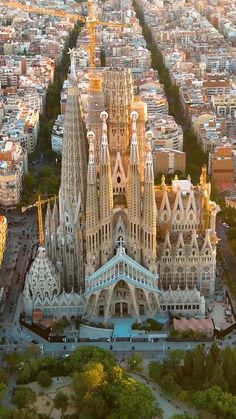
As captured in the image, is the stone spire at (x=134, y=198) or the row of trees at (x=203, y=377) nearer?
the row of trees at (x=203, y=377)

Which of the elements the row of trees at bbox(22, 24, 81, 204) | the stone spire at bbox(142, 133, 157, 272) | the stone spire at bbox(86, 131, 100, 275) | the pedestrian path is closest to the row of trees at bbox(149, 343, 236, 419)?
the pedestrian path

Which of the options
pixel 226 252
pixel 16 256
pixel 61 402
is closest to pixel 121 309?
pixel 61 402

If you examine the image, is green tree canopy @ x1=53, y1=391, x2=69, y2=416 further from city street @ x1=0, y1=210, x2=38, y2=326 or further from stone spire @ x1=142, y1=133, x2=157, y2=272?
stone spire @ x1=142, y1=133, x2=157, y2=272

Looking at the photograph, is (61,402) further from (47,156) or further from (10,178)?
(47,156)

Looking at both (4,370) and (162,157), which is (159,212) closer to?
(4,370)

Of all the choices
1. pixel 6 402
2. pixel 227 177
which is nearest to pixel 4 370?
A: pixel 6 402

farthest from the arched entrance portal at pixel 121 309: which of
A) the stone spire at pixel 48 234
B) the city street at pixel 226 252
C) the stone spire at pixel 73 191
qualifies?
the city street at pixel 226 252

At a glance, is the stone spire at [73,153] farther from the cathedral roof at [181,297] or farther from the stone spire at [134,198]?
the cathedral roof at [181,297]
